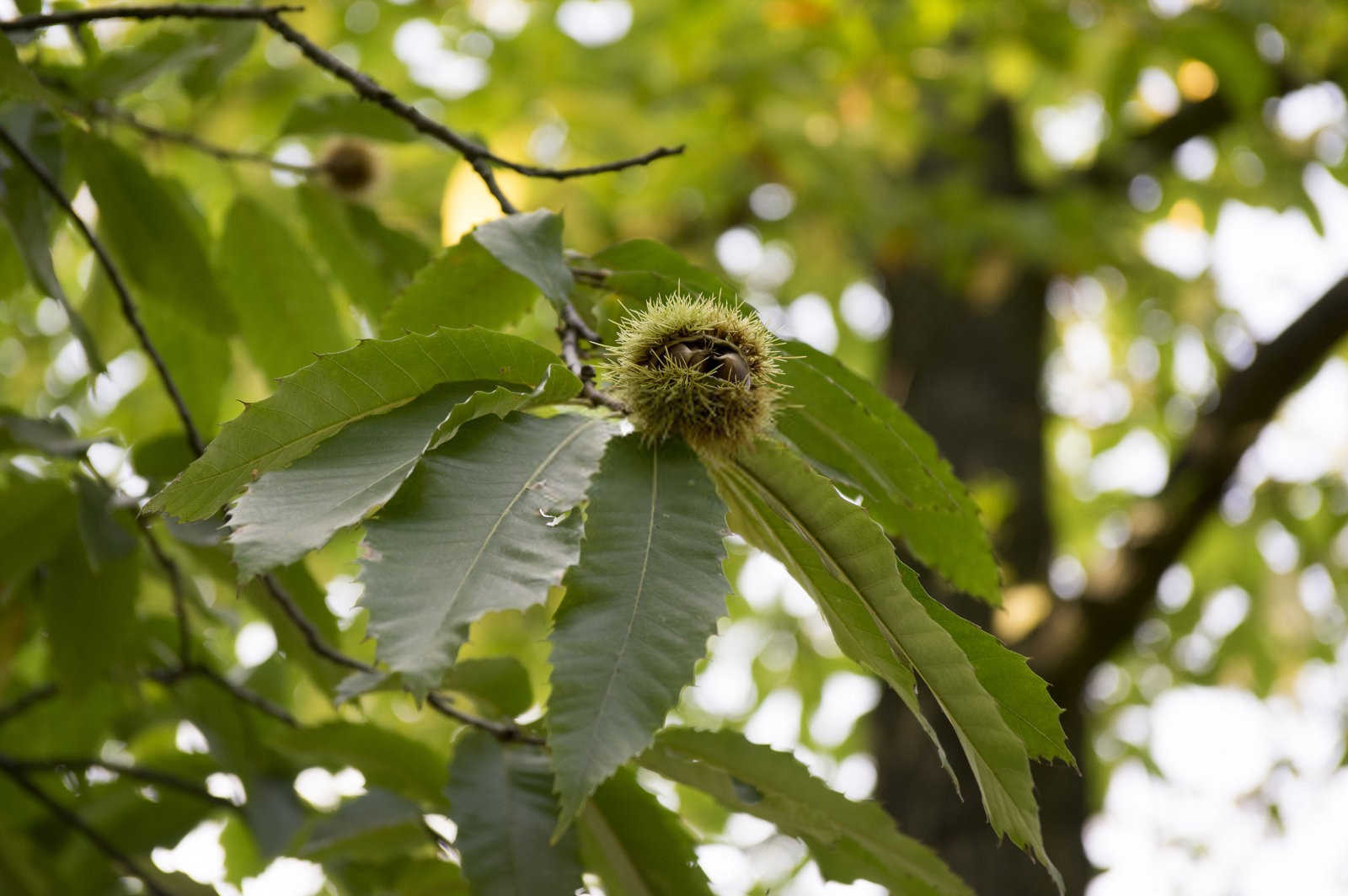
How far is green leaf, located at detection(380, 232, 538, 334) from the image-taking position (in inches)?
43.9

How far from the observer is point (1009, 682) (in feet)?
2.57

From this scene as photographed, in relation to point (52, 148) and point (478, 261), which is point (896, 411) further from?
point (52, 148)

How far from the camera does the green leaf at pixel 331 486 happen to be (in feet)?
2.05

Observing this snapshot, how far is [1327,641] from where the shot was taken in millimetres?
4617

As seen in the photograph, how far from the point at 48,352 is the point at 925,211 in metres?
2.78

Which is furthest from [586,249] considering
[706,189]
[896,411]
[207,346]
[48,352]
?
[896,411]

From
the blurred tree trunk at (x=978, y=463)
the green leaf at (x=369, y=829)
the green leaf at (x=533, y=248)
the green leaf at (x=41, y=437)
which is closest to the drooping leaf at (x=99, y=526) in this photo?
the green leaf at (x=41, y=437)

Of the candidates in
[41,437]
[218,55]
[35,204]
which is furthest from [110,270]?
[218,55]

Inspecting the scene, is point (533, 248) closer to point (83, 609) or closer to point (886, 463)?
point (886, 463)

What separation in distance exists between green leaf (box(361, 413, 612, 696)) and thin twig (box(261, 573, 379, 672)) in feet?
1.87

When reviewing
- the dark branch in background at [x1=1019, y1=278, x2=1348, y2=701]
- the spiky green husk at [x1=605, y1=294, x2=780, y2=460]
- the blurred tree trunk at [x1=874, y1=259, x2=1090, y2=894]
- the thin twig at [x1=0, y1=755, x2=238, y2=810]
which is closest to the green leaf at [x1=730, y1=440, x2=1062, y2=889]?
the spiky green husk at [x1=605, y1=294, x2=780, y2=460]

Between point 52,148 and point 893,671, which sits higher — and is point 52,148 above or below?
above

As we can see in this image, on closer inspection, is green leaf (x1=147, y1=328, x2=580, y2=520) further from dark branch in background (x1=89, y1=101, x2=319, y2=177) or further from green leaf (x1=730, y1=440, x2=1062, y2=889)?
dark branch in background (x1=89, y1=101, x2=319, y2=177)

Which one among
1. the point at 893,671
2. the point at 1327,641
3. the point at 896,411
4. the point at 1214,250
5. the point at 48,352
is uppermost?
the point at 48,352
